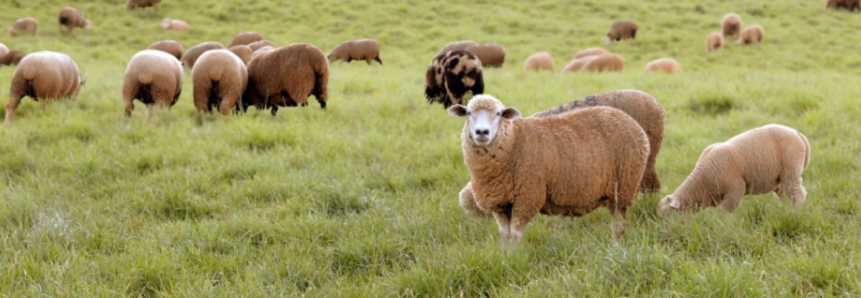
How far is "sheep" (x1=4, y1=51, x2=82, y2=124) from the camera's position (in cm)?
683

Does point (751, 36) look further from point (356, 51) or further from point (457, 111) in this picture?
point (457, 111)

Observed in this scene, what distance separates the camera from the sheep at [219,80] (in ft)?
21.7

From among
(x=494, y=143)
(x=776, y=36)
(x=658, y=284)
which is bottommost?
(x=776, y=36)

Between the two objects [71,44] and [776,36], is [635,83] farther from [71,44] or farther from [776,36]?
[71,44]

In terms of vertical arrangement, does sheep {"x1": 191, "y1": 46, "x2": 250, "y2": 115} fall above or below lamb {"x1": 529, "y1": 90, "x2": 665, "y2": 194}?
below

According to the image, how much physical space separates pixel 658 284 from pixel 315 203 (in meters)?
2.49

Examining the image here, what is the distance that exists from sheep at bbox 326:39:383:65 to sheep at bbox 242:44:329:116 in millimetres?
6494

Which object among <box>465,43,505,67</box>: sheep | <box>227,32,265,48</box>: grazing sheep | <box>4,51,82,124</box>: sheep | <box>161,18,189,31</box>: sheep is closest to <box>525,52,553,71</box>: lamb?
<box>465,43,505,67</box>: sheep

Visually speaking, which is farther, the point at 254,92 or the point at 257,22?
the point at 257,22

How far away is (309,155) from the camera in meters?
5.73

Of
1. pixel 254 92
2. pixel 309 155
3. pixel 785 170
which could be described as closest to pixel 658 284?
pixel 785 170

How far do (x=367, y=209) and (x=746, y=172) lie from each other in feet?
8.49

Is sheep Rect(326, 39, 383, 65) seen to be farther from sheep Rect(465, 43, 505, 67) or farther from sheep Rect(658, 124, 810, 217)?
sheep Rect(658, 124, 810, 217)

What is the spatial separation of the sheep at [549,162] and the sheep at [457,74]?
294cm
